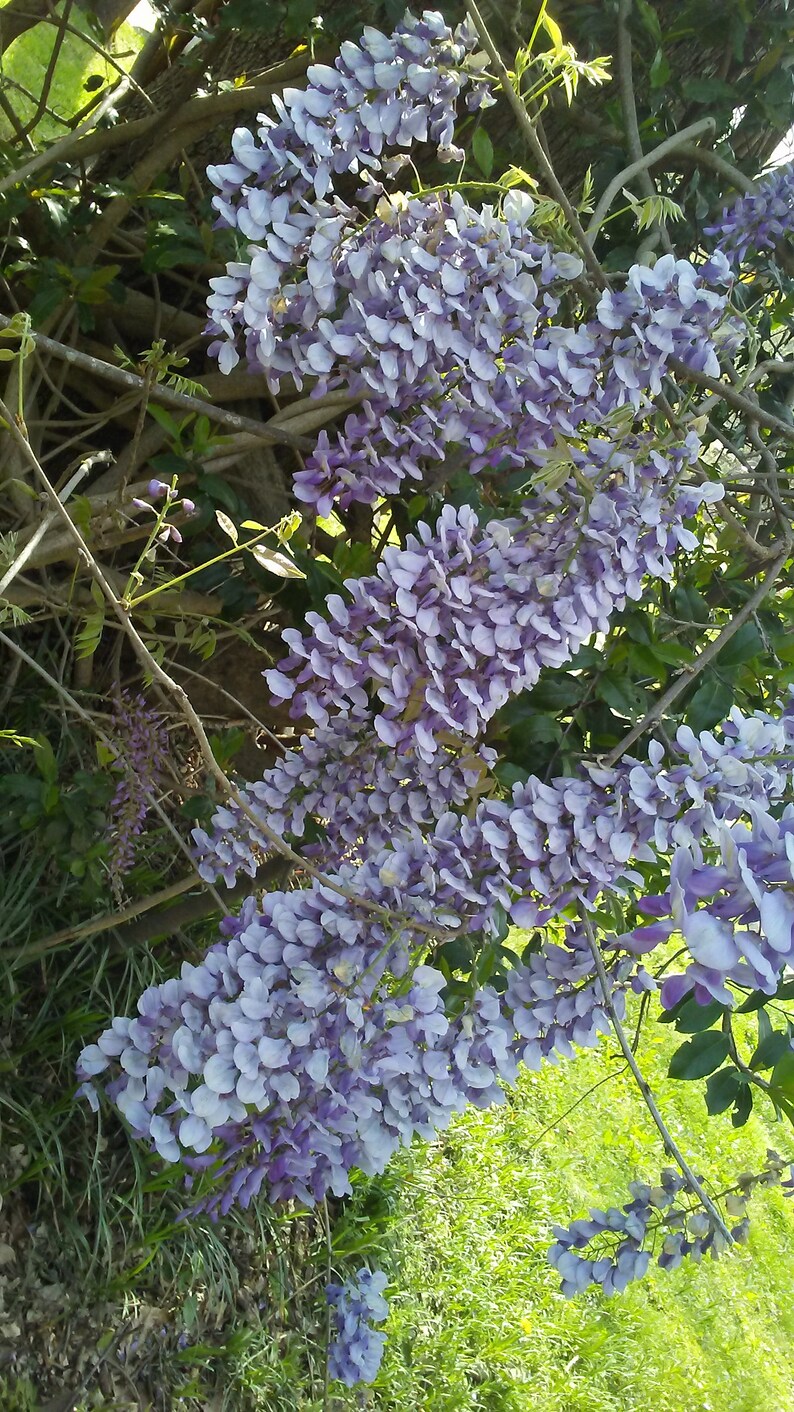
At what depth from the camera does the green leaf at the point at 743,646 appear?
121 centimetres

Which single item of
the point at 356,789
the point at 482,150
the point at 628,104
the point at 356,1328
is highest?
the point at 628,104

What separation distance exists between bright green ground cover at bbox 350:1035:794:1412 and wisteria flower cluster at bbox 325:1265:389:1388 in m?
0.34

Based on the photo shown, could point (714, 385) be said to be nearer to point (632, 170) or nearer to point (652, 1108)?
point (632, 170)

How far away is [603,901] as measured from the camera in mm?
1091

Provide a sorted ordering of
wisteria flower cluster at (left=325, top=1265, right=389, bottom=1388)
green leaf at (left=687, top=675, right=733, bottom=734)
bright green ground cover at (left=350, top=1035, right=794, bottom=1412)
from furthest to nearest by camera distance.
A: bright green ground cover at (left=350, top=1035, right=794, bottom=1412) < wisteria flower cluster at (left=325, top=1265, right=389, bottom=1388) < green leaf at (left=687, top=675, right=733, bottom=734)

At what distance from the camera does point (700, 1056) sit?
1058 mm

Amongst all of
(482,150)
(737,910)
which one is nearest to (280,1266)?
(737,910)

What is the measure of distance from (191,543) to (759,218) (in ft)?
3.20

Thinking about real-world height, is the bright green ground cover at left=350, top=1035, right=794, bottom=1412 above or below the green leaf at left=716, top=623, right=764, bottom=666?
below

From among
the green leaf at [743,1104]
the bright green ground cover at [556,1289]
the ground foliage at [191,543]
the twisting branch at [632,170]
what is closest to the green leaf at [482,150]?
the ground foliage at [191,543]

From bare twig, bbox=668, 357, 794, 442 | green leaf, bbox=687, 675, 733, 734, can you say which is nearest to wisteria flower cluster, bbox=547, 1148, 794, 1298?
green leaf, bbox=687, 675, 733, 734

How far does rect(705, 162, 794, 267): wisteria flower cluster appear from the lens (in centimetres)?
132

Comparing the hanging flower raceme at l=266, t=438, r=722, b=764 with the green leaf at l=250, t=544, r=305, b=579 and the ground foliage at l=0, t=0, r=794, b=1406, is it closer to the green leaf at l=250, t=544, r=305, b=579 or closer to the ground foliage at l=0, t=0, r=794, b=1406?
the green leaf at l=250, t=544, r=305, b=579

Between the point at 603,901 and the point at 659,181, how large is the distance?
3.63 feet
